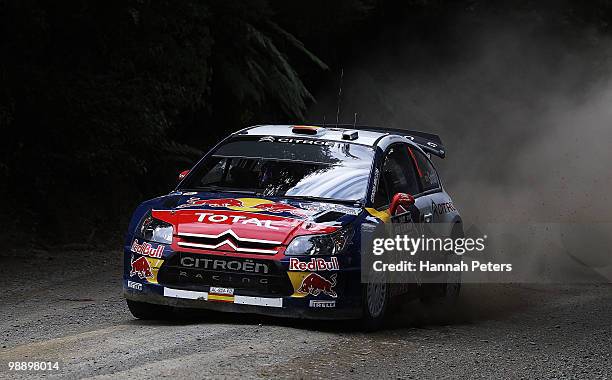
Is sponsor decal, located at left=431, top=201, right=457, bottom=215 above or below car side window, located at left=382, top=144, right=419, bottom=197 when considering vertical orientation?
below

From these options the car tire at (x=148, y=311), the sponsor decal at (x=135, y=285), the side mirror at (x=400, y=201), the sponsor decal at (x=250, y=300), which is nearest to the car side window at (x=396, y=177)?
the side mirror at (x=400, y=201)

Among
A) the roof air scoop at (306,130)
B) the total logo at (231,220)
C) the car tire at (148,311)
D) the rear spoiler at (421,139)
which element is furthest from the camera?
the rear spoiler at (421,139)

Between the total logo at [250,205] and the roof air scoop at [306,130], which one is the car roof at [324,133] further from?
the total logo at [250,205]

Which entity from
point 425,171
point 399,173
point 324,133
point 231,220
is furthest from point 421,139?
point 231,220

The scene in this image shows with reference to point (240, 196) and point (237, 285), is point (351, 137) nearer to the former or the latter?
point (240, 196)

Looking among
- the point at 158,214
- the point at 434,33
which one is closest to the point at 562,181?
the point at 434,33

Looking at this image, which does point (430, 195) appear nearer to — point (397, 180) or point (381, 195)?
point (397, 180)

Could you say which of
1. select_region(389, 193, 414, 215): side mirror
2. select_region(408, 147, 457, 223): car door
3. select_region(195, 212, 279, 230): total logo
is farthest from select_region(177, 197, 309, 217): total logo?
select_region(408, 147, 457, 223): car door

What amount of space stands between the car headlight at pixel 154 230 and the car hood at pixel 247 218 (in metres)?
0.05

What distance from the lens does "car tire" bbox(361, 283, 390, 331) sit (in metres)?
9.01

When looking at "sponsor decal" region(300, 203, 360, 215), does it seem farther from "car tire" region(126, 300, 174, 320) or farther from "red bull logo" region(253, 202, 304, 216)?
"car tire" region(126, 300, 174, 320)

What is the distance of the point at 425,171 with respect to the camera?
11414 mm

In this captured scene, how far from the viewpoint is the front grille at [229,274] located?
8.75m

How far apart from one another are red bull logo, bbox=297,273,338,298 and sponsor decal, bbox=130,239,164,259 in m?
1.10
